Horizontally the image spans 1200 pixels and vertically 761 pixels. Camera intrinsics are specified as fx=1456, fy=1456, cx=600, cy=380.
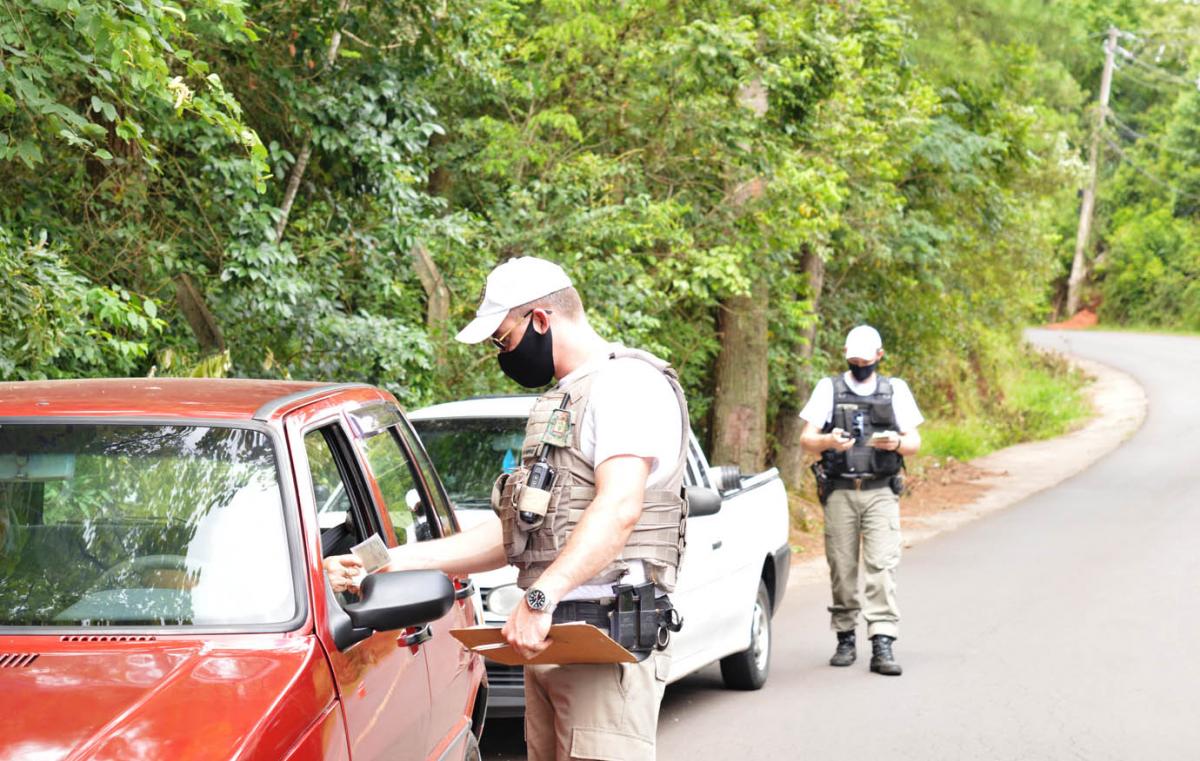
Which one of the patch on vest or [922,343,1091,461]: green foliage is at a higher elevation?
the patch on vest

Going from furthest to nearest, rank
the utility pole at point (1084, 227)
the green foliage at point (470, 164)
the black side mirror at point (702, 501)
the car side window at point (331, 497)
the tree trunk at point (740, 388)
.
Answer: the utility pole at point (1084, 227) → the tree trunk at point (740, 388) → the green foliage at point (470, 164) → the black side mirror at point (702, 501) → the car side window at point (331, 497)

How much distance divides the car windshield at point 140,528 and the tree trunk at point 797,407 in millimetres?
13010

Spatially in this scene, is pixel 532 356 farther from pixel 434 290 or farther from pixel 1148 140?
pixel 1148 140

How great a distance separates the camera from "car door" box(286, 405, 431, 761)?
3393 millimetres

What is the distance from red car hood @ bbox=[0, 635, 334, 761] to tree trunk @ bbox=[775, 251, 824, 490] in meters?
13.4

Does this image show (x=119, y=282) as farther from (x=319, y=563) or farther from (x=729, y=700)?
(x=319, y=563)

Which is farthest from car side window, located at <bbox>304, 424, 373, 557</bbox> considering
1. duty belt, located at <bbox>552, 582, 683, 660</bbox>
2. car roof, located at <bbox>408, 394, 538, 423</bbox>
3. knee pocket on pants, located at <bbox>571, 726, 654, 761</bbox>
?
car roof, located at <bbox>408, 394, 538, 423</bbox>

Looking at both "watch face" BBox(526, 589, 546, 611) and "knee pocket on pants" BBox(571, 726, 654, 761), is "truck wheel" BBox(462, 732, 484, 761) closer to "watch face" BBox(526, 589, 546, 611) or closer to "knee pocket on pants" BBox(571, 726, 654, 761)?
"knee pocket on pants" BBox(571, 726, 654, 761)

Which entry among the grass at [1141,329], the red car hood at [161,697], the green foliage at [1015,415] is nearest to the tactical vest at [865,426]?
the red car hood at [161,697]

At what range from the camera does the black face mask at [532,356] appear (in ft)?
12.1

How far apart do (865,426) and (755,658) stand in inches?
61.9

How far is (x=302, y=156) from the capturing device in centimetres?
937

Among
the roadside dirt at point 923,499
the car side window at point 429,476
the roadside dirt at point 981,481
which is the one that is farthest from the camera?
the roadside dirt at point 981,481

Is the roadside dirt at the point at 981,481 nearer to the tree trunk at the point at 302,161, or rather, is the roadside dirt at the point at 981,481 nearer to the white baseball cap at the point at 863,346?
the white baseball cap at the point at 863,346
